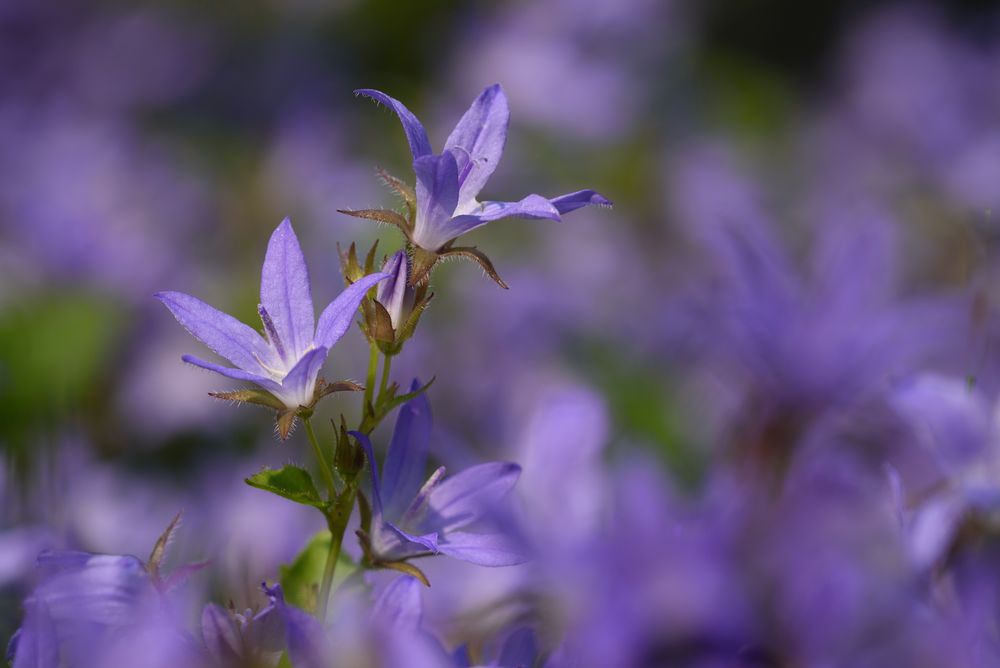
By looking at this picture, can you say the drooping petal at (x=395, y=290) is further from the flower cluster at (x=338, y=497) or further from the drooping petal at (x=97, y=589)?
the drooping petal at (x=97, y=589)

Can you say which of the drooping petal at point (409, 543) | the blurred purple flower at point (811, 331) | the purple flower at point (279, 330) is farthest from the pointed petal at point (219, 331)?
the blurred purple flower at point (811, 331)

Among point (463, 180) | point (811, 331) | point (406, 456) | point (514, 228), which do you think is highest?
point (463, 180)

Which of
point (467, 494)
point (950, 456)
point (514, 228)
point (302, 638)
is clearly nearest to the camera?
point (302, 638)

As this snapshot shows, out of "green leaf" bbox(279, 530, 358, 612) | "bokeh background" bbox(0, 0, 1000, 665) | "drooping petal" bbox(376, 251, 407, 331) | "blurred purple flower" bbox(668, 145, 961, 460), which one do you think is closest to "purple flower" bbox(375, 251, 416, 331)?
"drooping petal" bbox(376, 251, 407, 331)

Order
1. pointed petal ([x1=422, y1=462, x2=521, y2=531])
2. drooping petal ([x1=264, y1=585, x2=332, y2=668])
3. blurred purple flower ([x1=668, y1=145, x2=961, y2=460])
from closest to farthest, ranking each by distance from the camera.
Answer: drooping petal ([x1=264, y1=585, x2=332, y2=668]) → pointed petal ([x1=422, y1=462, x2=521, y2=531]) → blurred purple flower ([x1=668, y1=145, x2=961, y2=460])

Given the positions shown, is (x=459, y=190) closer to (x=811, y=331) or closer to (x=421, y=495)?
(x=421, y=495)

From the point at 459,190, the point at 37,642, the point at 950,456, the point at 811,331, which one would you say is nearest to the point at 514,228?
the point at 811,331

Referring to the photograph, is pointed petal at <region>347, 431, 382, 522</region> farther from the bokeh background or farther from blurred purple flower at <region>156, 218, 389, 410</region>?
the bokeh background
